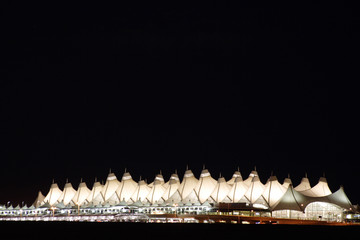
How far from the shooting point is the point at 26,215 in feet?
385

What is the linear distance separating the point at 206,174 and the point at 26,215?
152 feet

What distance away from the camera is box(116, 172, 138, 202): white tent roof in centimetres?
10536

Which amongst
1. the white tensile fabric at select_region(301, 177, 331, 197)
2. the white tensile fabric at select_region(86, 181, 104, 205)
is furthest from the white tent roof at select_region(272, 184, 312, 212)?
the white tensile fabric at select_region(86, 181, 104, 205)

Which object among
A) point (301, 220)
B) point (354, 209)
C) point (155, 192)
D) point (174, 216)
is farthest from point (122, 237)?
point (155, 192)

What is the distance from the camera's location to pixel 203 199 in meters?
89.2

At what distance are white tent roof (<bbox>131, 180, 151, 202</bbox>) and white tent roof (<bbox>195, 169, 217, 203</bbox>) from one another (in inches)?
558

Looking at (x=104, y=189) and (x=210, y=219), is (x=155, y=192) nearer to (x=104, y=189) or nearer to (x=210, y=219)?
(x=104, y=189)

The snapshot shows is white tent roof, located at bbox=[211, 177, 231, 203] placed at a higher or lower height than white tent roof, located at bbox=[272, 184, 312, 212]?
higher

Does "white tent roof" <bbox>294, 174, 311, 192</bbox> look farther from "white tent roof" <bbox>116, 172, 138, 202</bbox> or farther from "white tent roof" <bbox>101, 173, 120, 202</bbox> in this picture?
"white tent roof" <bbox>101, 173, 120, 202</bbox>

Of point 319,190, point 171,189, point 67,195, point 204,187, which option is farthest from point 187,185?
point 67,195

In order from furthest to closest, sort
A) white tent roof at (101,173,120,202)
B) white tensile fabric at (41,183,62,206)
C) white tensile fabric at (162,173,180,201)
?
white tensile fabric at (41,183,62,206)
white tent roof at (101,173,120,202)
white tensile fabric at (162,173,180,201)

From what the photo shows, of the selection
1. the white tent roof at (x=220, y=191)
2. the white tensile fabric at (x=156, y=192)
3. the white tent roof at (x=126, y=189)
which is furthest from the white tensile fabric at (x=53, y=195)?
the white tent roof at (x=220, y=191)

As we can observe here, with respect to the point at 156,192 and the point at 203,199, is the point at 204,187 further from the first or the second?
the point at 156,192

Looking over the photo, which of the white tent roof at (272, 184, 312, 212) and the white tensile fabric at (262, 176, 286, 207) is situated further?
the white tensile fabric at (262, 176, 286, 207)
